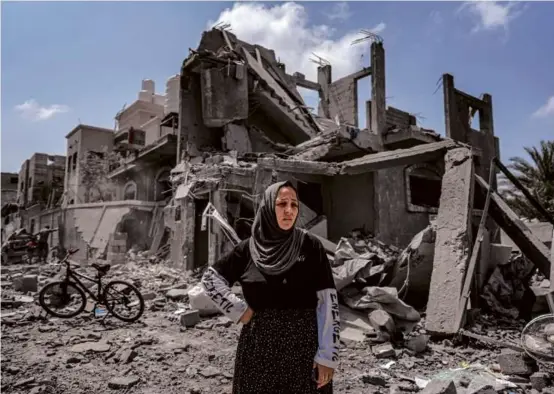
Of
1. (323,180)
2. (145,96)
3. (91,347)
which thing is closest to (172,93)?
(145,96)

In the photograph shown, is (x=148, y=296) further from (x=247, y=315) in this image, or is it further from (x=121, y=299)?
(x=247, y=315)

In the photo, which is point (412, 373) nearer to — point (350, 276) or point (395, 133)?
point (350, 276)

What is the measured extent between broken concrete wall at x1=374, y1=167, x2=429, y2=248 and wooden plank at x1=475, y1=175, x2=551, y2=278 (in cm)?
444

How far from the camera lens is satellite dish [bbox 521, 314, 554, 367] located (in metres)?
3.49

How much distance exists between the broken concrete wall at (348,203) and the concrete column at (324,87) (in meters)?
6.08

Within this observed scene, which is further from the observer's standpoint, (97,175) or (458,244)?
(97,175)

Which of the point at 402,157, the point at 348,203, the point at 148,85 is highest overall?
the point at 148,85

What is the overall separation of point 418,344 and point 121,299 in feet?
15.7

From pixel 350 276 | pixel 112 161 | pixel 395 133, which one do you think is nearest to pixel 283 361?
pixel 350 276

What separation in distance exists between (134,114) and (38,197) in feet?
35.1

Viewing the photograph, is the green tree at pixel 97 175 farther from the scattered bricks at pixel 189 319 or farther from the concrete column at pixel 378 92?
the scattered bricks at pixel 189 319

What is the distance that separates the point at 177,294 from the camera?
25.6 ft

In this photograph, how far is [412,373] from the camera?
403 cm

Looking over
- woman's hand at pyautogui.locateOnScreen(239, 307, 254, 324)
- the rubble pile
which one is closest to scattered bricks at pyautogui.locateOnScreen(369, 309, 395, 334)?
the rubble pile
